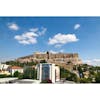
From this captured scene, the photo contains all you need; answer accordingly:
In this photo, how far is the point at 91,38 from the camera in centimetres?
350

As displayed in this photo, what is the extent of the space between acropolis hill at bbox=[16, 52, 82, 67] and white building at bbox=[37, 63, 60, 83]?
0.07 m

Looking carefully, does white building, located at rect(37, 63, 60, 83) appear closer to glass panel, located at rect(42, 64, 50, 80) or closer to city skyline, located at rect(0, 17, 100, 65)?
glass panel, located at rect(42, 64, 50, 80)

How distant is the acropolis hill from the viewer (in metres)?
3.50

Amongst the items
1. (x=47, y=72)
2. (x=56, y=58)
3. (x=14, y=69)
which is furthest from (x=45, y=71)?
(x=14, y=69)

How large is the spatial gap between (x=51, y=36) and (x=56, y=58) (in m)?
0.30

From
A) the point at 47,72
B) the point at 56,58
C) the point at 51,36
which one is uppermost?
the point at 51,36

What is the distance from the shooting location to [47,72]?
356 centimetres

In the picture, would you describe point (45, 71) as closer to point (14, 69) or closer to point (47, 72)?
point (47, 72)

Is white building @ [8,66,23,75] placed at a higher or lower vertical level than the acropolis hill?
lower

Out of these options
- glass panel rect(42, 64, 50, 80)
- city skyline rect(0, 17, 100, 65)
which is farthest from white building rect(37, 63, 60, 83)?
city skyline rect(0, 17, 100, 65)
